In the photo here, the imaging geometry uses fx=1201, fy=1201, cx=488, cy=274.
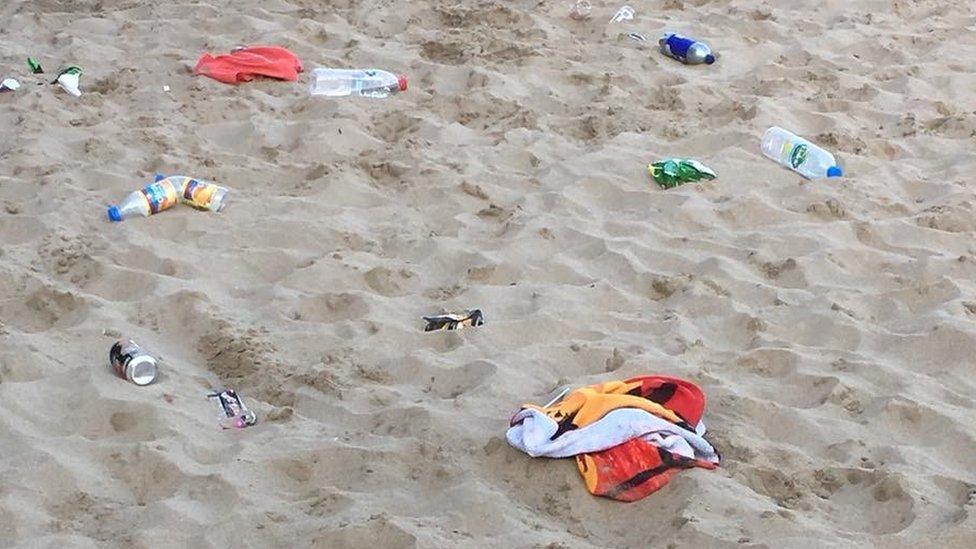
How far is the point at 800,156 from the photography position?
4887 mm

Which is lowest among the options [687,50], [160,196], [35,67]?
[35,67]

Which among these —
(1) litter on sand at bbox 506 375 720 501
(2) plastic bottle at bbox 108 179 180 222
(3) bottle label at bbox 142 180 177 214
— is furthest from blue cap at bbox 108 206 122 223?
(1) litter on sand at bbox 506 375 720 501

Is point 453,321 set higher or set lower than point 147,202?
higher

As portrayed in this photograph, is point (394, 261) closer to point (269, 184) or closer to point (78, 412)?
point (269, 184)

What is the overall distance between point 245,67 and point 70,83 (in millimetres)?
789

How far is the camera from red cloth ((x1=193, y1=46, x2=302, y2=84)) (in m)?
5.64

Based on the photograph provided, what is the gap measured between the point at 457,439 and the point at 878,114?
118 inches

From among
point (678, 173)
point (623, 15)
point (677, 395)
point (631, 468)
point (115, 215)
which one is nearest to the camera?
point (631, 468)

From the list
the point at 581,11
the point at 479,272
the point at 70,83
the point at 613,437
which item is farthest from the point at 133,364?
the point at 581,11

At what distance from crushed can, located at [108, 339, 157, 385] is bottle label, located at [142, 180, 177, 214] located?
1.06m

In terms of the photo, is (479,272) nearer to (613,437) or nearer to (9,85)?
(613,437)

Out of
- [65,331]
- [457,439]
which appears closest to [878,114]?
[457,439]

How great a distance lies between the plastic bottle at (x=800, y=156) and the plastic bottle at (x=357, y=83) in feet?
5.69

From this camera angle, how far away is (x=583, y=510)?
2984 millimetres
